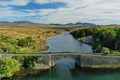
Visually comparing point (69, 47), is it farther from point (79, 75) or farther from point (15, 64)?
point (15, 64)

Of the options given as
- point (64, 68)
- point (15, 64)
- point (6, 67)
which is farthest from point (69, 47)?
point (6, 67)

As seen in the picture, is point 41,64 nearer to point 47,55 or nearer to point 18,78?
point 47,55

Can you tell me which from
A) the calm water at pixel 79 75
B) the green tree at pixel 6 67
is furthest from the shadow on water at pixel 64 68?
the green tree at pixel 6 67

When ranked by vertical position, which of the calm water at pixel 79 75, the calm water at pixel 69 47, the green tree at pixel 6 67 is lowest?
the calm water at pixel 79 75

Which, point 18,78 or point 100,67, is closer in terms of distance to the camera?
point 18,78

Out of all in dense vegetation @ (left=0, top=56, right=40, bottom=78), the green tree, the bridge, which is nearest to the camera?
the green tree

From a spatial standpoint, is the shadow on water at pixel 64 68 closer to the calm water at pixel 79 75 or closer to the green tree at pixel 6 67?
the calm water at pixel 79 75

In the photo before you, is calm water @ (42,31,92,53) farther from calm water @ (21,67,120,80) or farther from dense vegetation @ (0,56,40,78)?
dense vegetation @ (0,56,40,78)

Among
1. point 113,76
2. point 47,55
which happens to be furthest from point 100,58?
point 47,55

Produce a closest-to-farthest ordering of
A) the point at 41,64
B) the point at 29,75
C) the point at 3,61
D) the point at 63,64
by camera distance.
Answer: the point at 3,61
the point at 29,75
the point at 41,64
the point at 63,64

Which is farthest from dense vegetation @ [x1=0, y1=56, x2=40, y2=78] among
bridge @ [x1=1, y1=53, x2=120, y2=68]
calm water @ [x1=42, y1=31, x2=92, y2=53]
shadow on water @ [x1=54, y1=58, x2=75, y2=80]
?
calm water @ [x1=42, y1=31, x2=92, y2=53]

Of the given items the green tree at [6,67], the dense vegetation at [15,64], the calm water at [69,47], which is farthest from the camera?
the calm water at [69,47]
